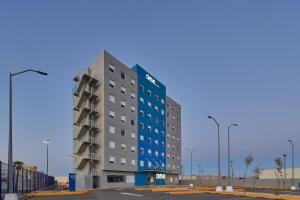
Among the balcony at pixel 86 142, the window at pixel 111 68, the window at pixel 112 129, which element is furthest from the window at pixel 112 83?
the balcony at pixel 86 142

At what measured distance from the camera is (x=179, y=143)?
117 metres

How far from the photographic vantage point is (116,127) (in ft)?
251

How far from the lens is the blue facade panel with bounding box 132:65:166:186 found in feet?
287

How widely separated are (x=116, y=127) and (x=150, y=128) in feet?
58.1

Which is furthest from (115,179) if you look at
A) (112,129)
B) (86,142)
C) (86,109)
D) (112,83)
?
(112,83)

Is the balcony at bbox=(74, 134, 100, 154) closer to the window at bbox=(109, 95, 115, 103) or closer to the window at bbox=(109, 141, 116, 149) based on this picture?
the window at bbox=(109, 141, 116, 149)

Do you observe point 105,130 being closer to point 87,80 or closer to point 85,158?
point 85,158

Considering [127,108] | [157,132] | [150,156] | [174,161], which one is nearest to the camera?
[127,108]

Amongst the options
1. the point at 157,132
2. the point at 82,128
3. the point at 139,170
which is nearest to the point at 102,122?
the point at 82,128

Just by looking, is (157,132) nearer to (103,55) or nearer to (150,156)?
(150,156)

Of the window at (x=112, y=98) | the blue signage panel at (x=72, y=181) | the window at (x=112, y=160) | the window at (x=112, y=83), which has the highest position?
the window at (x=112, y=83)

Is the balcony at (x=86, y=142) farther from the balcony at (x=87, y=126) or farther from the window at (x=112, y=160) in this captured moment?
the window at (x=112, y=160)

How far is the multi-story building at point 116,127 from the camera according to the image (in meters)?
72.6

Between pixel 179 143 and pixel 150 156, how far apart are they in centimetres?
2740
